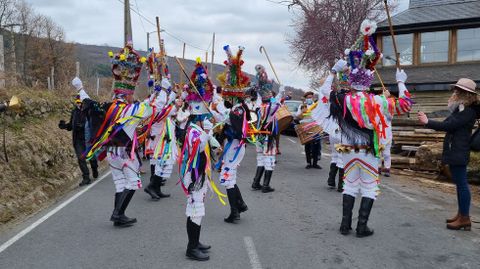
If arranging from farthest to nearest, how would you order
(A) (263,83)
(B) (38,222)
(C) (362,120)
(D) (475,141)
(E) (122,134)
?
(A) (263,83) → (B) (38,222) → (E) (122,134) → (D) (475,141) → (C) (362,120)

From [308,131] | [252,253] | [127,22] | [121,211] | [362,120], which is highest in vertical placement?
[127,22]

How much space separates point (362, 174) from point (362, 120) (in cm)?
70

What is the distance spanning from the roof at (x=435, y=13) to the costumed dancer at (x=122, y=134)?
15476 mm

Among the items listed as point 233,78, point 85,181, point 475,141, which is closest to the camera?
point 475,141

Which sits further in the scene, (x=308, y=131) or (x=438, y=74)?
(x=438, y=74)

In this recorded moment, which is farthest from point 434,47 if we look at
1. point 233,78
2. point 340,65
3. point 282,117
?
point 340,65

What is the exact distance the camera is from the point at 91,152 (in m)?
6.27

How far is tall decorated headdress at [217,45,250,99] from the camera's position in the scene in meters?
6.58

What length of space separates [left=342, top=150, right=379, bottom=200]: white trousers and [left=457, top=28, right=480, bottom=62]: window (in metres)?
15.1

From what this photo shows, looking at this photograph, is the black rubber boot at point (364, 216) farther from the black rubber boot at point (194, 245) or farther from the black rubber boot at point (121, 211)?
the black rubber boot at point (121, 211)

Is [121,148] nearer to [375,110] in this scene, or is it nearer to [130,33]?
[375,110]

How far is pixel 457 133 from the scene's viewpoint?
5891 millimetres

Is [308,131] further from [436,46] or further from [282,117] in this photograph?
[436,46]

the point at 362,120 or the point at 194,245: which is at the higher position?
the point at 362,120
